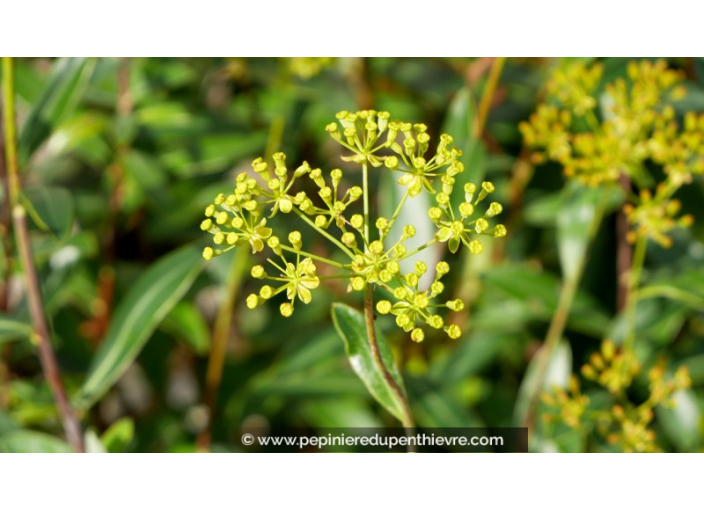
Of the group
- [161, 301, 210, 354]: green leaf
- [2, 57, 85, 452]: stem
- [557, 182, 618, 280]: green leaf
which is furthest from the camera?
[161, 301, 210, 354]: green leaf

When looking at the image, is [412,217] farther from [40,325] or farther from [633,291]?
[40,325]

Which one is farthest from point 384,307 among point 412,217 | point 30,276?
point 30,276

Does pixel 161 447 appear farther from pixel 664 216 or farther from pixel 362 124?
pixel 664 216

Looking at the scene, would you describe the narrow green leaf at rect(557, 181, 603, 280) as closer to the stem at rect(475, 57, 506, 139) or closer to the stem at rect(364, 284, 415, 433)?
the stem at rect(475, 57, 506, 139)

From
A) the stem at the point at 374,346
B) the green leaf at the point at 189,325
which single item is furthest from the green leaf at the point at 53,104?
the stem at the point at 374,346

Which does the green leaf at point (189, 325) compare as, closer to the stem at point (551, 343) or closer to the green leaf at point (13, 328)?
the green leaf at point (13, 328)

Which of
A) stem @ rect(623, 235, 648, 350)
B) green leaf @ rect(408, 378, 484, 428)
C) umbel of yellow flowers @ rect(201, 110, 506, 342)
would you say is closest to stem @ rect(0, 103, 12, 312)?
umbel of yellow flowers @ rect(201, 110, 506, 342)

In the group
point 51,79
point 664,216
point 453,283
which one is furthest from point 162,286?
point 664,216
